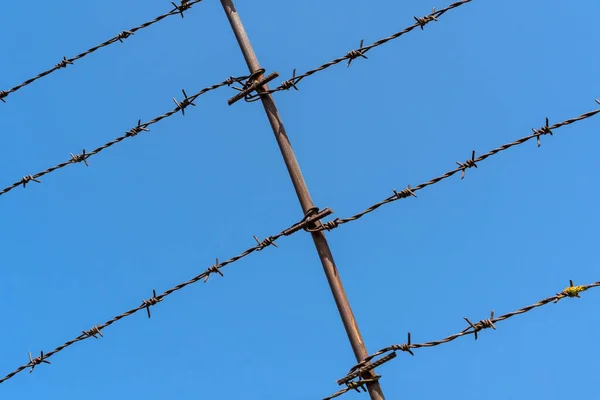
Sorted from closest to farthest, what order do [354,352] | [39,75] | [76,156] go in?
[354,352] → [76,156] → [39,75]

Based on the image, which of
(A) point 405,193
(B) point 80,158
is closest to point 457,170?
(A) point 405,193

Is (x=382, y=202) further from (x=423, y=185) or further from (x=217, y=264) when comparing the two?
(x=217, y=264)

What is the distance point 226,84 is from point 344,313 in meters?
1.58

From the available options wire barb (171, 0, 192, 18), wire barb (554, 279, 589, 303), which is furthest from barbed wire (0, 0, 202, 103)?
wire barb (554, 279, 589, 303)

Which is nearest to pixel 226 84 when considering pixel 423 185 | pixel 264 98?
pixel 264 98

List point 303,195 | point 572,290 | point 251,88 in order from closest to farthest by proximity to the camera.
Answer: point 572,290 → point 303,195 → point 251,88

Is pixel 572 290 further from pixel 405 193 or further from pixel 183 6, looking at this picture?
pixel 183 6

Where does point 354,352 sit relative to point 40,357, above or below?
below

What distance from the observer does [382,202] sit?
15.1ft

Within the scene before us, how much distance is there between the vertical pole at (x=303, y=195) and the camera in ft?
14.8

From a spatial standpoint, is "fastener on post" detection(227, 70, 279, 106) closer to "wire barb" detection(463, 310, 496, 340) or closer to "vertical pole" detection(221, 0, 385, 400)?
"vertical pole" detection(221, 0, 385, 400)

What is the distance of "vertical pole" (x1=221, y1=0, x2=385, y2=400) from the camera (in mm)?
4508

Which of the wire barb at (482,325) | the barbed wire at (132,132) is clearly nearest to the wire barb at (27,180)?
the barbed wire at (132,132)

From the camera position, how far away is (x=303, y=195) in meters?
4.83
